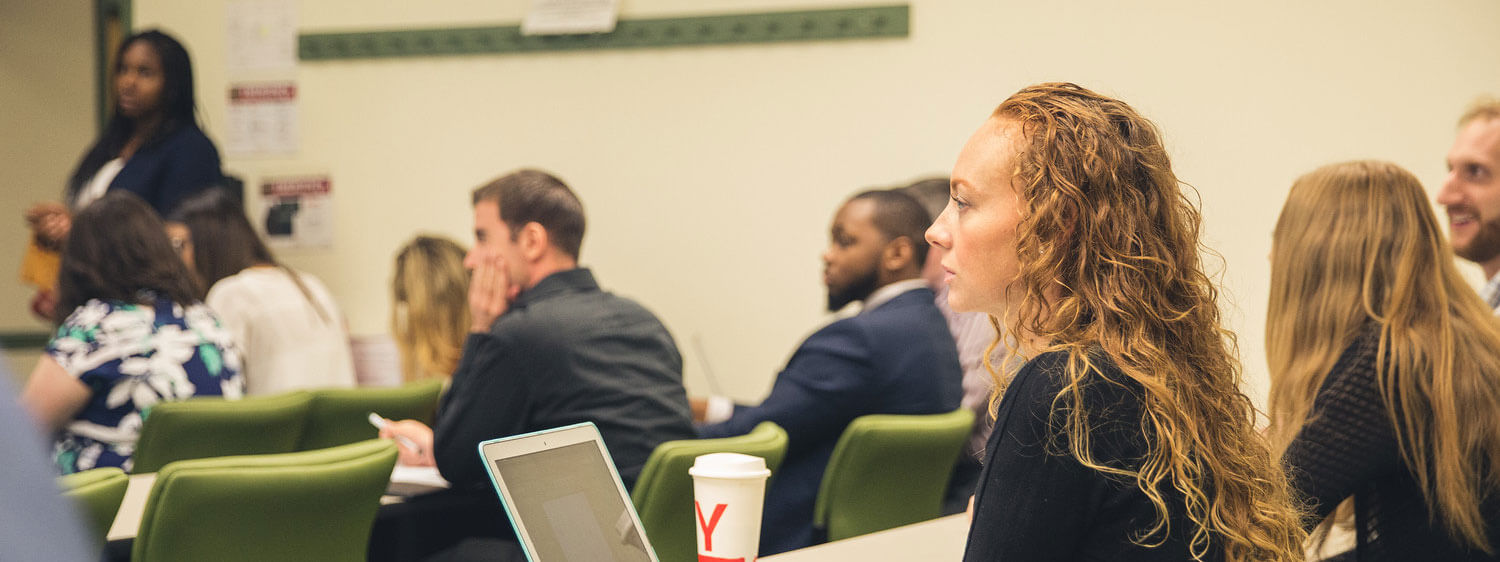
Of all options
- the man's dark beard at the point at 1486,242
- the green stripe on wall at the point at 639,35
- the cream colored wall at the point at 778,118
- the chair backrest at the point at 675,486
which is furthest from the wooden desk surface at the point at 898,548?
the green stripe on wall at the point at 639,35

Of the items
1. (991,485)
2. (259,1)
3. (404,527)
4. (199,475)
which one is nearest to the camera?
(991,485)

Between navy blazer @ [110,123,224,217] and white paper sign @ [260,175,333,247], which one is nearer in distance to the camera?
navy blazer @ [110,123,224,217]

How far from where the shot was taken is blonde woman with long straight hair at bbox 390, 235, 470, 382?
4121 millimetres

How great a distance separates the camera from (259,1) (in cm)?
498

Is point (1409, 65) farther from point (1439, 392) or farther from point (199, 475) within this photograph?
point (199, 475)

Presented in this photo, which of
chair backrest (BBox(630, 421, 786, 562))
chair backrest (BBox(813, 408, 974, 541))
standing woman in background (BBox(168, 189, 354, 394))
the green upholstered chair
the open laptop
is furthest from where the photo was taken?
standing woman in background (BBox(168, 189, 354, 394))

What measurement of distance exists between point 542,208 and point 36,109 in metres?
3.86

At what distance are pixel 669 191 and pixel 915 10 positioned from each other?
3.73ft

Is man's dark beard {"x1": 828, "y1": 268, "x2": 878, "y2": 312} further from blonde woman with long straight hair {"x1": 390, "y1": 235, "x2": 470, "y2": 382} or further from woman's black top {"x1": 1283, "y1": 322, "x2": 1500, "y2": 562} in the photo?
woman's black top {"x1": 1283, "y1": 322, "x2": 1500, "y2": 562}

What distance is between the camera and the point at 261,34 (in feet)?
16.4

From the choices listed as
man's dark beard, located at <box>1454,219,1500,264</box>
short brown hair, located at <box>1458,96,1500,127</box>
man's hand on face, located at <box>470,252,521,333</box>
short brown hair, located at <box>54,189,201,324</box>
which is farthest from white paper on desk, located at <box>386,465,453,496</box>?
short brown hair, located at <box>1458,96,1500,127</box>

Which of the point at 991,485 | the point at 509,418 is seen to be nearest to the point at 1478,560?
the point at 991,485

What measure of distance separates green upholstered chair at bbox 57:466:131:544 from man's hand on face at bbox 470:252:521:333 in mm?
1396

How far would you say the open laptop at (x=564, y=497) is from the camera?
1.29 m
